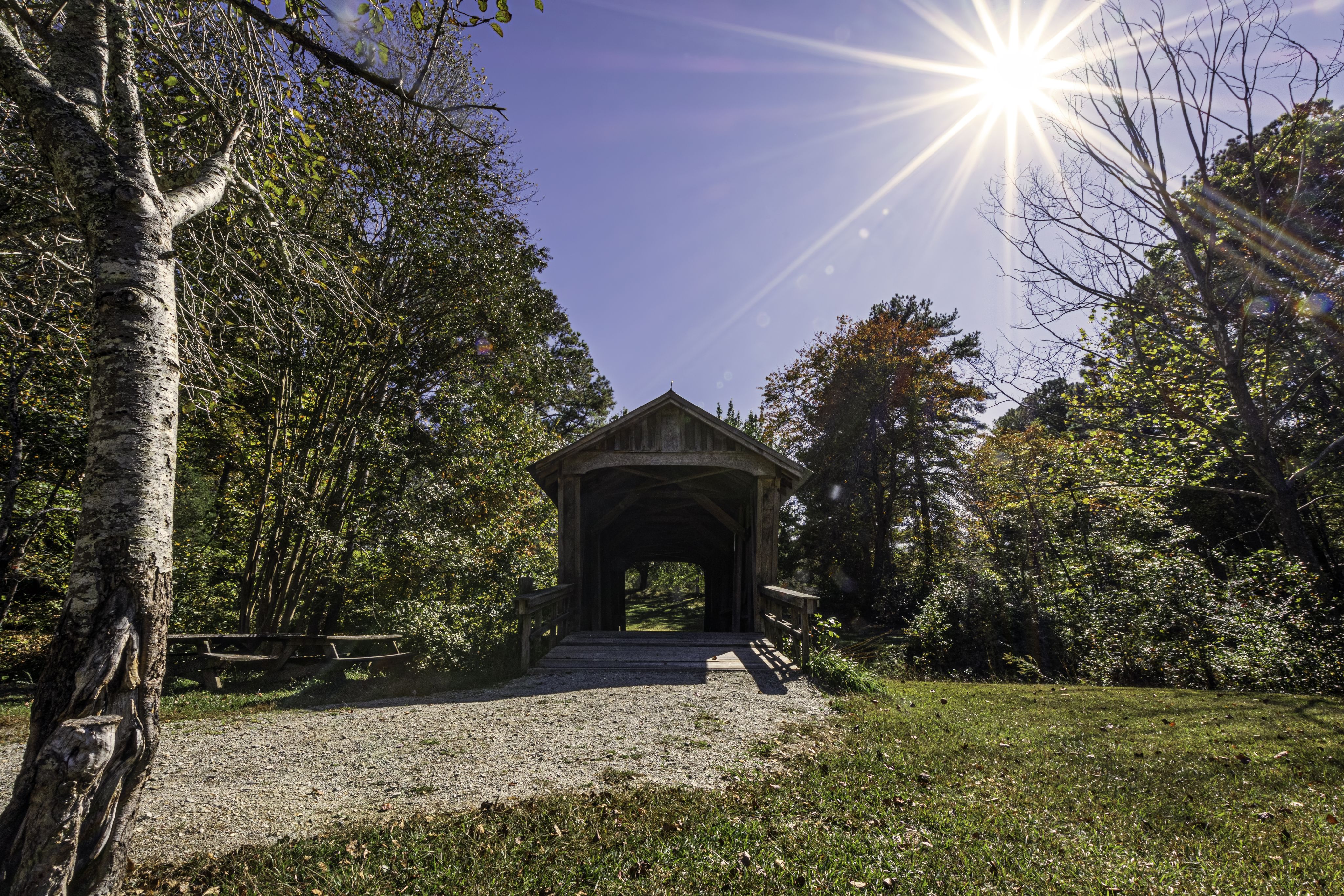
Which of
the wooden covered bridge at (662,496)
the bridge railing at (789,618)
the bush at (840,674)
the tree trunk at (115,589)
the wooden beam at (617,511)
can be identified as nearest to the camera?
the tree trunk at (115,589)

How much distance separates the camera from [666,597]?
38.8 meters

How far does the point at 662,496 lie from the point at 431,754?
35.5 ft

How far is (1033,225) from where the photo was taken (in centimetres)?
962

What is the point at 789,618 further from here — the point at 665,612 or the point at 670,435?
the point at 665,612

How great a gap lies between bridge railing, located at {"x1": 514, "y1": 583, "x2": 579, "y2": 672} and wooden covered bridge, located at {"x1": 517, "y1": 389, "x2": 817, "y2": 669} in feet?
0.08

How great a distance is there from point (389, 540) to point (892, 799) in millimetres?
10367

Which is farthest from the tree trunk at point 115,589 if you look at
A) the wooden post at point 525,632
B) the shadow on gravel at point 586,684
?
the wooden post at point 525,632

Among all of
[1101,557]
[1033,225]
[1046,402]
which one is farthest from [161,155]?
[1101,557]

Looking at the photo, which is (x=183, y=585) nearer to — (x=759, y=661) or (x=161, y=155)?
(x=161, y=155)

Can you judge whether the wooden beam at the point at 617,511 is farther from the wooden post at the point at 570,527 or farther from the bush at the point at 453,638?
the bush at the point at 453,638

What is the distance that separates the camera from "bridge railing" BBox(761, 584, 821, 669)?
800 cm

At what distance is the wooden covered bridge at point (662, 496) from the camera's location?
8.68 m

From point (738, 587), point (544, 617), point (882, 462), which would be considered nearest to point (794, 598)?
point (544, 617)

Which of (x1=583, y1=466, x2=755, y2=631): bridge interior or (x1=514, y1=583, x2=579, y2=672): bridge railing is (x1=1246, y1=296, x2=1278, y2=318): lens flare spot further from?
(x1=514, y1=583, x2=579, y2=672): bridge railing
